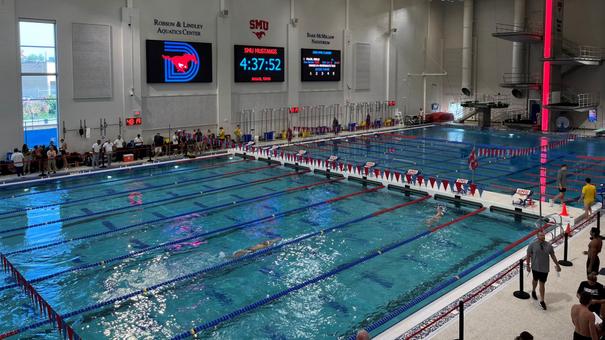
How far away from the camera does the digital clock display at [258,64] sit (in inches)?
1049

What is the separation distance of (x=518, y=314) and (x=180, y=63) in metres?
20.0

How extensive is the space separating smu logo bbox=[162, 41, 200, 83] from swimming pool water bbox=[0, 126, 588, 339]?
7464 mm

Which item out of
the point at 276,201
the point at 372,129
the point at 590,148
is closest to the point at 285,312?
the point at 276,201

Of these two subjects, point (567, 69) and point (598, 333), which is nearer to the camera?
point (598, 333)

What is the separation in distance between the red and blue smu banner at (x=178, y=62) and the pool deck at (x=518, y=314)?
1855cm

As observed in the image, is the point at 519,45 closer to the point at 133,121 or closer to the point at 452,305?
the point at 133,121

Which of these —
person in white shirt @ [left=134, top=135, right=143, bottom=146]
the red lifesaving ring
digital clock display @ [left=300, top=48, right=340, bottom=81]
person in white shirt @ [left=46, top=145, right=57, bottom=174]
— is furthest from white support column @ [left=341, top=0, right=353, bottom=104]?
the red lifesaving ring

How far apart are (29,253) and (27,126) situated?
10672 millimetres

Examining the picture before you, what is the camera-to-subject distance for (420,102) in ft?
127

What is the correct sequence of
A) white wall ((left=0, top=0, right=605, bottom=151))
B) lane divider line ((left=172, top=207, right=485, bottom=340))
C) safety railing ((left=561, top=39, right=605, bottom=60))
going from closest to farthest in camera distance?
lane divider line ((left=172, top=207, right=485, bottom=340))
white wall ((left=0, top=0, right=605, bottom=151))
safety railing ((left=561, top=39, right=605, bottom=60))

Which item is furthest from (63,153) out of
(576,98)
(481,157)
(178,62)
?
(576,98)

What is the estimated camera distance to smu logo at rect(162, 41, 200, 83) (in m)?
23.8

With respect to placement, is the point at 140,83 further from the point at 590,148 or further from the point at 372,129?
the point at 590,148

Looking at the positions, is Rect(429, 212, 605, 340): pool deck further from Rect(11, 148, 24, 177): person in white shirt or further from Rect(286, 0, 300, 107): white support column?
Rect(286, 0, 300, 107): white support column
